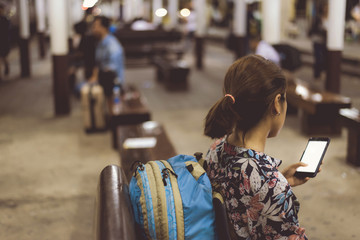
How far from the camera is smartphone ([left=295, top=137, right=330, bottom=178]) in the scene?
6.96 ft

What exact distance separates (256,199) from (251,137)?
277 mm

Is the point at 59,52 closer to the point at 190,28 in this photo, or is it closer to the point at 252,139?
the point at 252,139

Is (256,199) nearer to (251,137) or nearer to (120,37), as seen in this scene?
(251,137)

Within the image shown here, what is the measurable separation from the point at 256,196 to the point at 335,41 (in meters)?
7.60

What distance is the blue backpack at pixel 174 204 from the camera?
6.14ft

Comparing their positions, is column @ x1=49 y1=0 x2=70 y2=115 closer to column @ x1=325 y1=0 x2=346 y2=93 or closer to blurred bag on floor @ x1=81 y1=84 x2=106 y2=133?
blurred bag on floor @ x1=81 y1=84 x2=106 y2=133

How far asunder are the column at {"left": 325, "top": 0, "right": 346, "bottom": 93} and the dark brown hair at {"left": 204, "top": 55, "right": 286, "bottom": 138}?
728 cm

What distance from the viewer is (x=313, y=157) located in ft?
7.14

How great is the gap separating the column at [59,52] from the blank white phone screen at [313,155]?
658cm

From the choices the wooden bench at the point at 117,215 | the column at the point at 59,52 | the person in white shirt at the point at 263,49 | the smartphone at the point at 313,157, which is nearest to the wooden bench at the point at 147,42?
the column at the point at 59,52

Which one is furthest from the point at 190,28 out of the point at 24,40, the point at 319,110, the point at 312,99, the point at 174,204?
the point at 174,204

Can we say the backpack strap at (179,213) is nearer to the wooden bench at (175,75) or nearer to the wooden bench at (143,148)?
the wooden bench at (143,148)

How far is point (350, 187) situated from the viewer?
190 inches

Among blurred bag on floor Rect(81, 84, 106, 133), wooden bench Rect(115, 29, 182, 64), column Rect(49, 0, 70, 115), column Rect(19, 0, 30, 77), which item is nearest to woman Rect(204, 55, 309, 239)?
blurred bag on floor Rect(81, 84, 106, 133)
